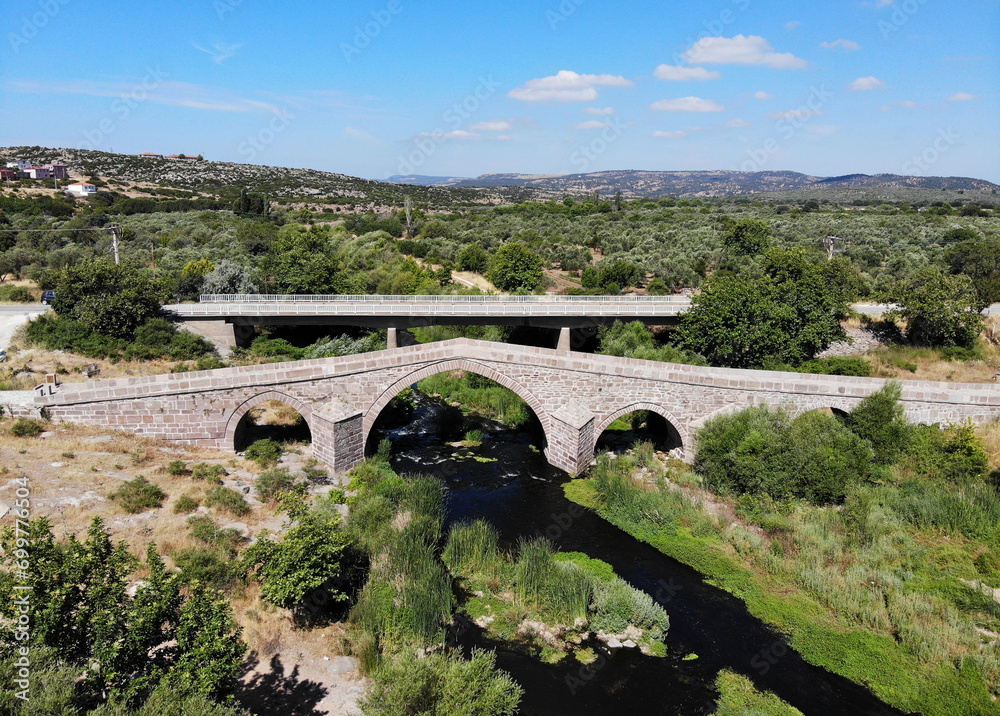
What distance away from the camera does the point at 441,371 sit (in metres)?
26.4

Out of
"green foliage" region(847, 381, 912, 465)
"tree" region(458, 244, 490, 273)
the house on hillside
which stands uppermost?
the house on hillside

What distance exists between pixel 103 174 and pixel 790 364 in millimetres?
102742

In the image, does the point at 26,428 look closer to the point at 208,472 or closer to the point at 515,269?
the point at 208,472

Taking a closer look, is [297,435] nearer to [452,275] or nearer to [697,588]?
[697,588]

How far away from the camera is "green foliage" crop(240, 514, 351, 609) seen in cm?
1513

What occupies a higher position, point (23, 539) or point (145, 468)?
point (23, 539)

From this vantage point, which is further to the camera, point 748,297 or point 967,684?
point 748,297

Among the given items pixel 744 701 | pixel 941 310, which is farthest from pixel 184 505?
pixel 941 310

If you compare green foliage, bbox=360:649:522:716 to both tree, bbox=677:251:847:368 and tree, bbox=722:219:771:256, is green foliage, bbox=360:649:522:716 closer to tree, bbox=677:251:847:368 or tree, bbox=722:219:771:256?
tree, bbox=677:251:847:368

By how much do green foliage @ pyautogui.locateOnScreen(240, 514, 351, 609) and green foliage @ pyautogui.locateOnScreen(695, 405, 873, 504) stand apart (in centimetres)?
1454

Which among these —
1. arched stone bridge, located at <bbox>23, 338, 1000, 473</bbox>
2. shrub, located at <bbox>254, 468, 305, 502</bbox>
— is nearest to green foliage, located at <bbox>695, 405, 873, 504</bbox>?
arched stone bridge, located at <bbox>23, 338, 1000, 473</bbox>

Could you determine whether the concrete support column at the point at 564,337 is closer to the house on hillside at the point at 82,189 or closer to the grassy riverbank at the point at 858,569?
the grassy riverbank at the point at 858,569

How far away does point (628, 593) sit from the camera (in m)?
17.1

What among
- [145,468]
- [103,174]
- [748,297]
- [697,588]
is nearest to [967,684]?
[697,588]
